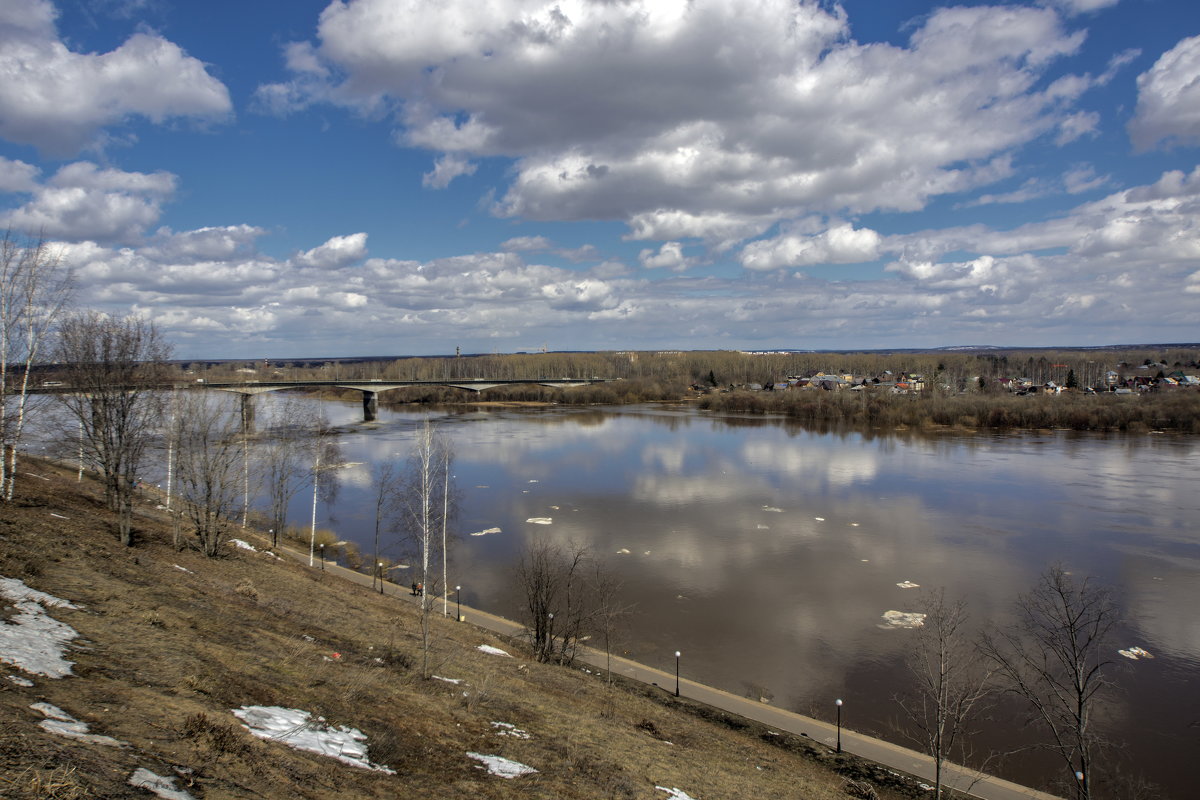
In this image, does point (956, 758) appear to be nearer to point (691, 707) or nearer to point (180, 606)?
point (691, 707)

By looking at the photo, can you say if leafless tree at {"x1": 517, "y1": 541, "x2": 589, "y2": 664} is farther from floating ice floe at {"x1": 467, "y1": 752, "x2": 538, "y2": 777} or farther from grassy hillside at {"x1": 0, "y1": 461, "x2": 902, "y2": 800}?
floating ice floe at {"x1": 467, "y1": 752, "x2": 538, "y2": 777}

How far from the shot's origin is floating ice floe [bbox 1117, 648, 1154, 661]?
19.3m

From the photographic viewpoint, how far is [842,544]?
30.2 m

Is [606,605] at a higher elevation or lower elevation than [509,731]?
lower

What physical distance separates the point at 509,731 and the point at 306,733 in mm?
3570

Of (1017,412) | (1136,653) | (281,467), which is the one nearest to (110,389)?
(281,467)

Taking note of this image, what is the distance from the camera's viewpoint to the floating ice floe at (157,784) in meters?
5.66

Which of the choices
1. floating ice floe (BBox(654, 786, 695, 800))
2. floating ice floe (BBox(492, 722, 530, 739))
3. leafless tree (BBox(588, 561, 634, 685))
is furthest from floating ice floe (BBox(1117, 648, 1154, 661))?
floating ice floe (BBox(492, 722, 530, 739))

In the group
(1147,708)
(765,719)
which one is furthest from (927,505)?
(765,719)

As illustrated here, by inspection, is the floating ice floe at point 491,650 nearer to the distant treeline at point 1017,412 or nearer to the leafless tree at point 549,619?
the leafless tree at point 549,619

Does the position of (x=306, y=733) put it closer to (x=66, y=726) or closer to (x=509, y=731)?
(x=66, y=726)

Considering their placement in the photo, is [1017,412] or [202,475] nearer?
[202,475]

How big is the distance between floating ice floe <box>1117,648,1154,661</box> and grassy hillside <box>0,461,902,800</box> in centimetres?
1236

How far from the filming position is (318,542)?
29781mm
